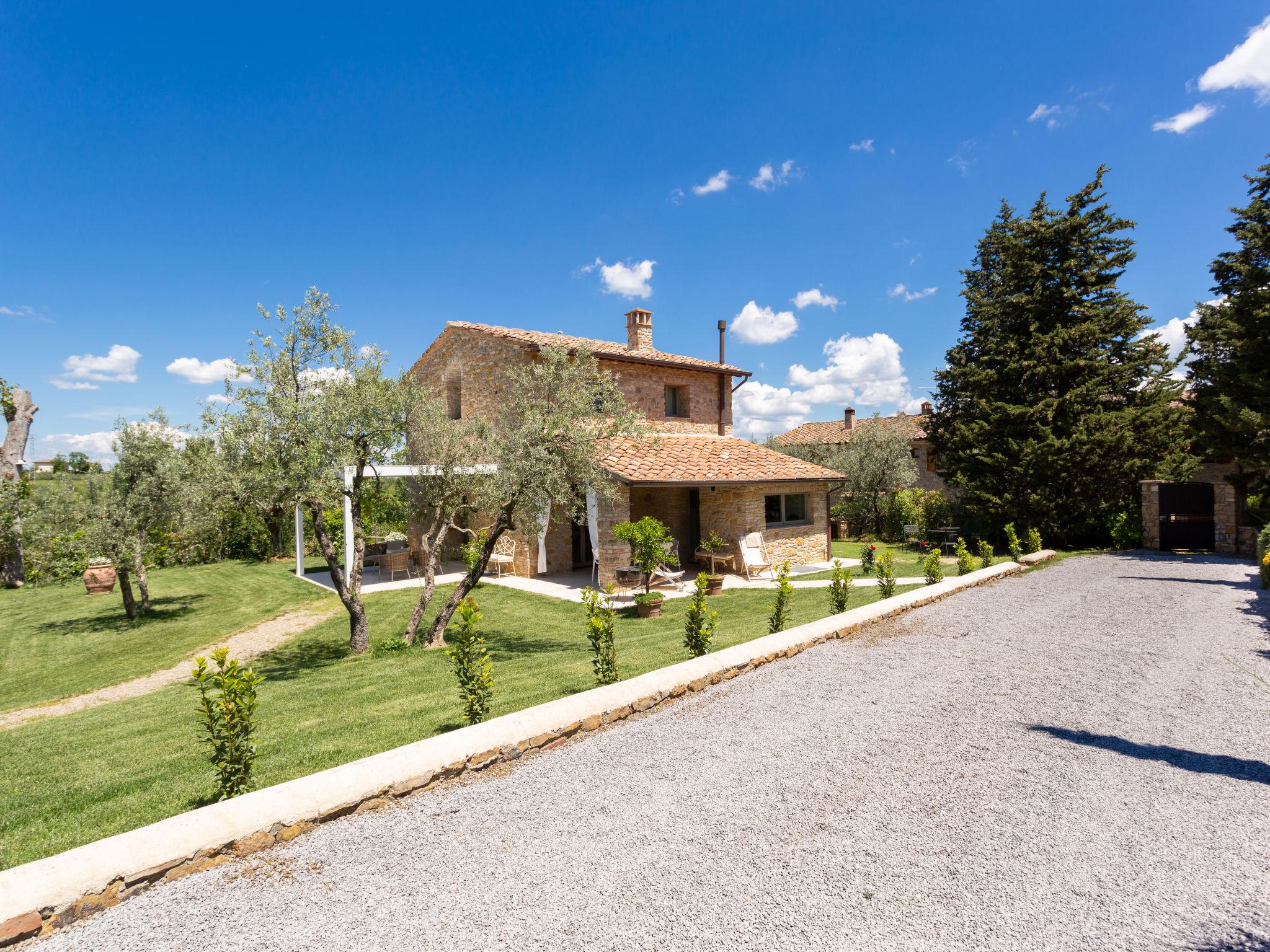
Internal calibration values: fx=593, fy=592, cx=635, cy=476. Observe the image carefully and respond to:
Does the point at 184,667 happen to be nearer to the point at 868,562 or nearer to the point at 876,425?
the point at 868,562

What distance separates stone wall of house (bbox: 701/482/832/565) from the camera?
639 inches

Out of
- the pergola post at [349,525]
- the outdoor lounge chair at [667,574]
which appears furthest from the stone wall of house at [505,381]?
the pergola post at [349,525]

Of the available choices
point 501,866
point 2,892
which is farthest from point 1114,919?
point 2,892

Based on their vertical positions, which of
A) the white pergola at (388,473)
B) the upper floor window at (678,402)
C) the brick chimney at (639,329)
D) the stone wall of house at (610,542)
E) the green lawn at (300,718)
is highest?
the brick chimney at (639,329)

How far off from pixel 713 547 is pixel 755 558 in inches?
46.3

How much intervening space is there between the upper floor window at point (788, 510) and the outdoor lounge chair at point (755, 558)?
1.17 meters

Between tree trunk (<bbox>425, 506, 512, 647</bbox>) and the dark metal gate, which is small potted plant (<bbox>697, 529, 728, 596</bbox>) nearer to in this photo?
tree trunk (<bbox>425, 506, 512, 647</bbox>)

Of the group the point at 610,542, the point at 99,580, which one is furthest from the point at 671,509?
the point at 99,580

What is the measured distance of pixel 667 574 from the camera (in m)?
14.4

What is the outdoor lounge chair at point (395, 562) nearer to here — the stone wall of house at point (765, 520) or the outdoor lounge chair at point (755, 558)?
the stone wall of house at point (765, 520)

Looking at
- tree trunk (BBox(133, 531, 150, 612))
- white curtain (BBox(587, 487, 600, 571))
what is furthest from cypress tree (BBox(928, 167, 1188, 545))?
tree trunk (BBox(133, 531, 150, 612))

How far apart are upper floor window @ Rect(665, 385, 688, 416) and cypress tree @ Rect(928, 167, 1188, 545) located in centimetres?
1002

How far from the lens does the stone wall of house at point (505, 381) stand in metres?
17.3

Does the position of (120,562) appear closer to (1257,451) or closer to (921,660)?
(921,660)
